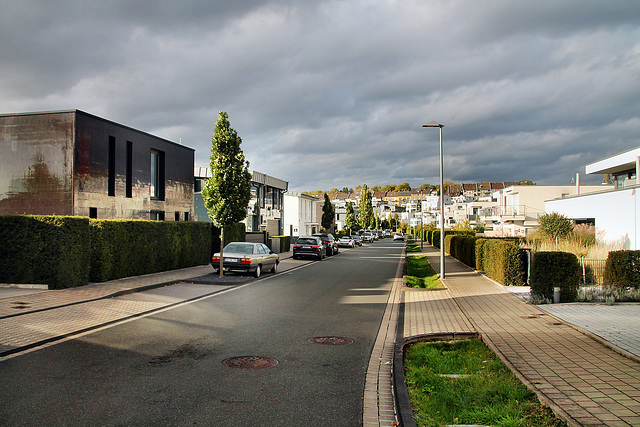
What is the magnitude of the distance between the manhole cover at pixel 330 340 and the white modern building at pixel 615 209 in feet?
64.5

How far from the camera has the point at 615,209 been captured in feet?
82.1

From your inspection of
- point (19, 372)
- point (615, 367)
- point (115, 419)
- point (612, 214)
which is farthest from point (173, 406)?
point (612, 214)

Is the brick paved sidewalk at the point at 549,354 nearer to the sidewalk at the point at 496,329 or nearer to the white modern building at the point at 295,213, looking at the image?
the sidewalk at the point at 496,329

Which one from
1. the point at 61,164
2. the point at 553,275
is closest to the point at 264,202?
the point at 61,164

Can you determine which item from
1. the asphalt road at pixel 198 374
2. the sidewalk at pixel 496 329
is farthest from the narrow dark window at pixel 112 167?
the asphalt road at pixel 198 374

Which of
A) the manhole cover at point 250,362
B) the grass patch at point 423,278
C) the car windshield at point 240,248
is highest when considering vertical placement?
the car windshield at point 240,248

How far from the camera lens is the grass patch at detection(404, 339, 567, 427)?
→ 14.9ft

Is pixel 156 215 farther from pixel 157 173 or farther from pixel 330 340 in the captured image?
pixel 330 340

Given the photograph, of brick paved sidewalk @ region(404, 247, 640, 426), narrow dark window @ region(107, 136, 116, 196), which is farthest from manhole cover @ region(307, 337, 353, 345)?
narrow dark window @ region(107, 136, 116, 196)

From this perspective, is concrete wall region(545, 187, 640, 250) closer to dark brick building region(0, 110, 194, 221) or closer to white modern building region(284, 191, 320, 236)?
dark brick building region(0, 110, 194, 221)

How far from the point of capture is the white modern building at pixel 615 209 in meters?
22.9

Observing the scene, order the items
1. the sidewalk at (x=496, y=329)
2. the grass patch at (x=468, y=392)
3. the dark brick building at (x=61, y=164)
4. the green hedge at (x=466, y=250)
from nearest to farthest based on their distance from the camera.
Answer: the grass patch at (x=468, y=392)
the sidewalk at (x=496, y=329)
the dark brick building at (x=61, y=164)
the green hedge at (x=466, y=250)

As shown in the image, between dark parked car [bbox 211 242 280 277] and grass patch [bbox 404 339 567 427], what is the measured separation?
1181 cm

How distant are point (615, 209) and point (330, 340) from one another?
2324 cm
